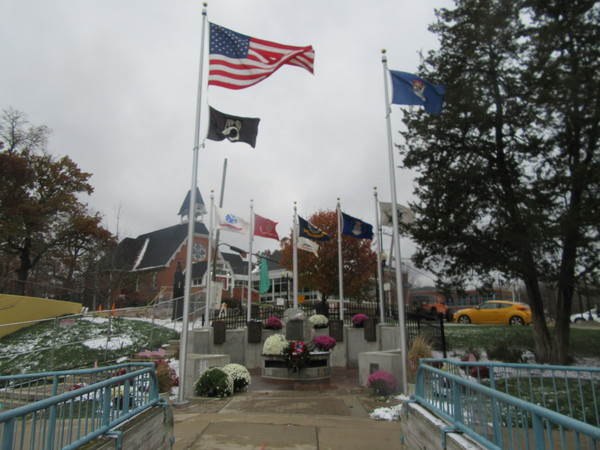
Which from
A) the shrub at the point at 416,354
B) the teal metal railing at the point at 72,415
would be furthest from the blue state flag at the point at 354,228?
the teal metal railing at the point at 72,415

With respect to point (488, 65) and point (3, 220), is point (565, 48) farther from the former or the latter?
point (3, 220)

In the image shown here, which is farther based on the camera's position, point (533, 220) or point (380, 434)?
point (533, 220)

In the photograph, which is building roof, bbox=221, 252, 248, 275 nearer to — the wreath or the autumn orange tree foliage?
the autumn orange tree foliage

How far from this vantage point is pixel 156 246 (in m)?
56.1

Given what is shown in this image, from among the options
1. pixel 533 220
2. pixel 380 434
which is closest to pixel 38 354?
pixel 380 434

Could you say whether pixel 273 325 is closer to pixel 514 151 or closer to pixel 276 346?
pixel 276 346

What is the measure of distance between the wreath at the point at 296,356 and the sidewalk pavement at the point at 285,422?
209 cm

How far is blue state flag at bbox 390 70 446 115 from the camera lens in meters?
11.3

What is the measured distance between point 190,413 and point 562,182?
11733 mm

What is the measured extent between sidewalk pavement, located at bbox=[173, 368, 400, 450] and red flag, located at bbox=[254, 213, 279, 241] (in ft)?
24.4

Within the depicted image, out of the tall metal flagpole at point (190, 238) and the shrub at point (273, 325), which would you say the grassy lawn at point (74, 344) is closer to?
the shrub at point (273, 325)

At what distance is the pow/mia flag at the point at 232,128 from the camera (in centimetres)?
1080

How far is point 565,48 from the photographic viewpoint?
12.9 metres

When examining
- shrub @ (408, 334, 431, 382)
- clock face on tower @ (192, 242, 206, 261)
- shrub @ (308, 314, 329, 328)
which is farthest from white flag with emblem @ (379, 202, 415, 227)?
clock face on tower @ (192, 242, 206, 261)
